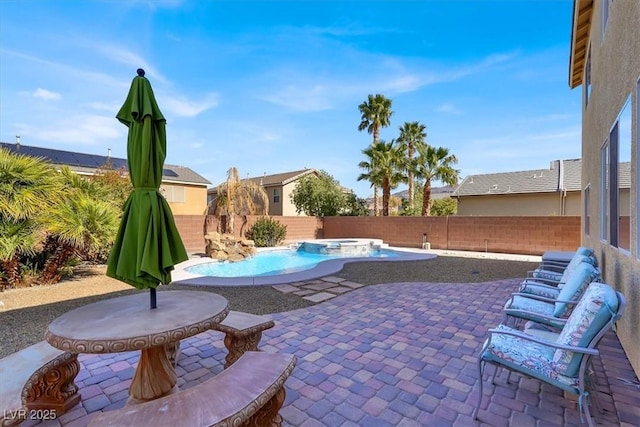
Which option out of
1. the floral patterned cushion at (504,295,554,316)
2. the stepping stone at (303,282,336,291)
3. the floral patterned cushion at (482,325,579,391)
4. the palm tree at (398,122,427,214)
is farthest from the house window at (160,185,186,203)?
the floral patterned cushion at (482,325,579,391)

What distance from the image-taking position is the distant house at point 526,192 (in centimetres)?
1873

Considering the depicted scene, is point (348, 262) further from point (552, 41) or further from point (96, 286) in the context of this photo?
point (552, 41)

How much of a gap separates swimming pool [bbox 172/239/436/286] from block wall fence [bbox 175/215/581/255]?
7.23ft

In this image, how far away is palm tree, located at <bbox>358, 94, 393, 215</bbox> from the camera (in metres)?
21.5

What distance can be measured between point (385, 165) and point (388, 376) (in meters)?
15.8

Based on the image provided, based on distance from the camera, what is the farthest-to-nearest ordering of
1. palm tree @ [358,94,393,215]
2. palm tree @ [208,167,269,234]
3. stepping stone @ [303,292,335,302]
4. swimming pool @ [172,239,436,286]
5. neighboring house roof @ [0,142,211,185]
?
palm tree @ [358,94,393,215] → neighboring house roof @ [0,142,211,185] → palm tree @ [208,167,269,234] → swimming pool @ [172,239,436,286] → stepping stone @ [303,292,335,302]

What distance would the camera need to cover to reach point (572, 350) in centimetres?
217

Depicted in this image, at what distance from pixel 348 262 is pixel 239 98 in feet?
30.1

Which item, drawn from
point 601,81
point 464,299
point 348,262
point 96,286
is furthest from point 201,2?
point 464,299

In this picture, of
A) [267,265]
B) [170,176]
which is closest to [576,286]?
[267,265]

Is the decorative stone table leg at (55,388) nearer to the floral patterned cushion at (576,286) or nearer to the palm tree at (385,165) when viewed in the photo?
the floral patterned cushion at (576,286)

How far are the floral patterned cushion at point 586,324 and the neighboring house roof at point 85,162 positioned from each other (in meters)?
19.0

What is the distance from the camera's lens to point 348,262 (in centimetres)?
1041

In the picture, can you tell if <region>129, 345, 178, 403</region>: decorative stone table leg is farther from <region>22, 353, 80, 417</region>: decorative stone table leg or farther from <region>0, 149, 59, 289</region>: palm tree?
<region>0, 149, 59, 289</region>: palm tree
